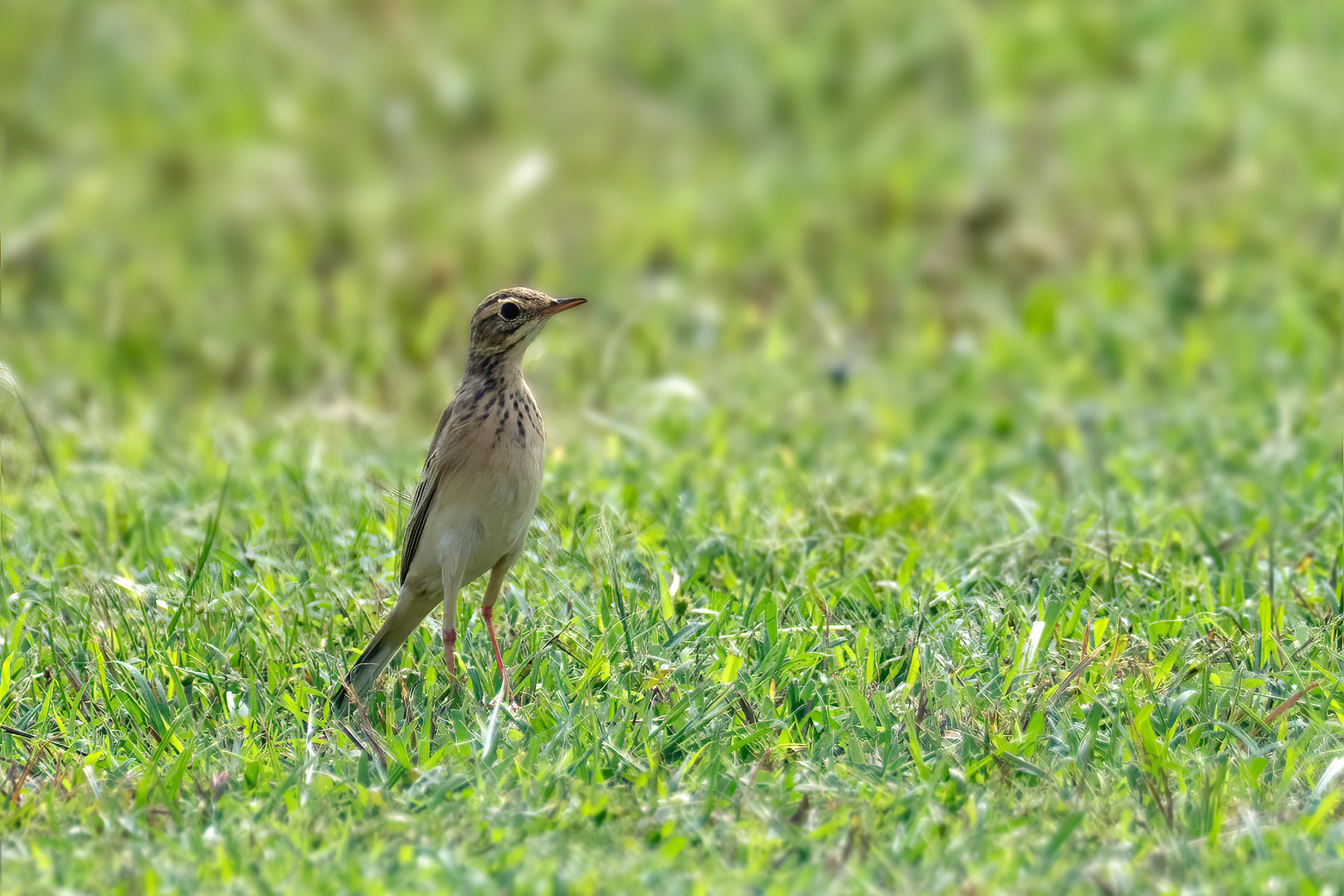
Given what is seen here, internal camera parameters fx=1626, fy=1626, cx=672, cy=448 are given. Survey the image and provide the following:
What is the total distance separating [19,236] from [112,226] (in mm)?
697

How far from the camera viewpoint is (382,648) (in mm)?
4844

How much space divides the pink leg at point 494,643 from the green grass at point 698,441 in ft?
0.21

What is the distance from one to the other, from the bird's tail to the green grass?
9 centimetres

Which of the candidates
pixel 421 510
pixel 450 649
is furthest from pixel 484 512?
pixel 450 649

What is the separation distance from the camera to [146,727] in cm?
451

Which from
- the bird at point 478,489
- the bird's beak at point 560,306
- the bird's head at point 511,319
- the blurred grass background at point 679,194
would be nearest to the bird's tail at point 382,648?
the bird at point 478,489

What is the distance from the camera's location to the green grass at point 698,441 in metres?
3.95

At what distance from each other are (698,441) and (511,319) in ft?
8.73

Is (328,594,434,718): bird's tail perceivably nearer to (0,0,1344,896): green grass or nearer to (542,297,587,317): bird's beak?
(0,0,1344,896): green grass

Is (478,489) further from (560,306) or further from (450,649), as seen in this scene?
(560,306)

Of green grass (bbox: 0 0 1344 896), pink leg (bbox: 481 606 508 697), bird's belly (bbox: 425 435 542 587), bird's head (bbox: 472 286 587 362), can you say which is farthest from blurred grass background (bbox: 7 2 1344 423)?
bird's belly (bbox: 425 435 542 587)

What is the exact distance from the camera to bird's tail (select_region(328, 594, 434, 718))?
4691mm

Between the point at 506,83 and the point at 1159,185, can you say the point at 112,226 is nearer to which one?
the point at 506,83

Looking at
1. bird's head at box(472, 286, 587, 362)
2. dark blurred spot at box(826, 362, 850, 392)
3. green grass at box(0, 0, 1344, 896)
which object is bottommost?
dark blurred spot at box(826, 362, 850, 392)
